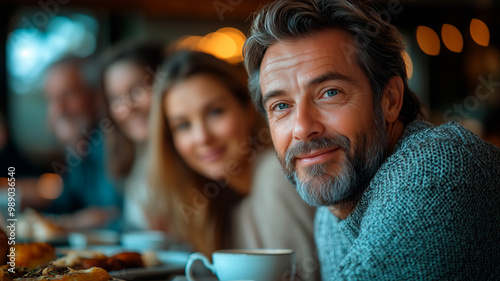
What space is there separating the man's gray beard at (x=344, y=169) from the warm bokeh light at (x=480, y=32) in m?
2.81

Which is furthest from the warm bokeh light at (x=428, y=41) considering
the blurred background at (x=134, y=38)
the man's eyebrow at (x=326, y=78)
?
the man's eyebrow at (x=326, y=78)

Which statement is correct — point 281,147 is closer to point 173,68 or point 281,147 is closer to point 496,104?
point 173,68

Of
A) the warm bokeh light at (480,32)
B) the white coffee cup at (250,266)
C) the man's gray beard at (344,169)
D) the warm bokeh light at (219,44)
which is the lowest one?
the white coffee cup at (250,266)

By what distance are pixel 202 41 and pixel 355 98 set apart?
2.90m

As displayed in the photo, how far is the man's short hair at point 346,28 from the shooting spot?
83cm

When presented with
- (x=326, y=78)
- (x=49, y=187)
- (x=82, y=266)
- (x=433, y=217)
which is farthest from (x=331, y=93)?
(x=49, y=187)

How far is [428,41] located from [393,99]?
3341 millimetres

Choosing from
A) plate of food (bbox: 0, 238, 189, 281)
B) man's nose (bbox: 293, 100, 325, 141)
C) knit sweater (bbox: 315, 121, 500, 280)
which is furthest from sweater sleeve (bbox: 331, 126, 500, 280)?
plate of food (bbox: 0, 238, 189, 281)

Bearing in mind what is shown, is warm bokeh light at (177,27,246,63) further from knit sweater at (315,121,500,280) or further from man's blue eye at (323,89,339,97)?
knit sweater at (315,121,500,280)

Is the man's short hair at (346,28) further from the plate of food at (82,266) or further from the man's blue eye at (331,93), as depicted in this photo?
the plate of food at (82,266)

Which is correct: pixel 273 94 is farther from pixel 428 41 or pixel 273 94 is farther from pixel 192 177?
pixel 428 41

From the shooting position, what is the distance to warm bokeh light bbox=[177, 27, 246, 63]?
3.27m

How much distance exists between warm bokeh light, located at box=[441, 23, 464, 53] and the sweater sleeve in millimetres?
3341

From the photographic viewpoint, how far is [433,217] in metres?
0.62
